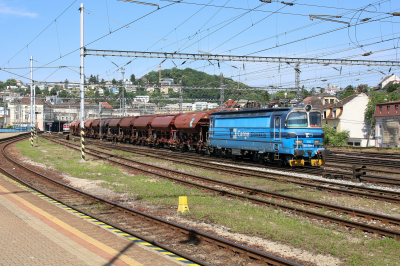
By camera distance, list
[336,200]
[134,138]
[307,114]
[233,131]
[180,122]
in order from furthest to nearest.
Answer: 1. [134,138]
2. [180,122]
3. [233,131]
4. [307,114]
5. [336,200]

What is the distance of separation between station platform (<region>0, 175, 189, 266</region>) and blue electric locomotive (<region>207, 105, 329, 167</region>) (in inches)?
476

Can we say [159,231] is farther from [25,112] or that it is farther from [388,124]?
[25,112]

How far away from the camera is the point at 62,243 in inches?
283

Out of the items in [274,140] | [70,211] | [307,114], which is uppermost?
[307,114]

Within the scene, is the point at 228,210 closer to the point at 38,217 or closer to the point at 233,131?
the point at 38,217

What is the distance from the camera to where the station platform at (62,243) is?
6.32 metres

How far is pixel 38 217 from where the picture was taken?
9305 millimetres

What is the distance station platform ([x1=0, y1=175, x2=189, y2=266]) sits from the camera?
632 centimetres

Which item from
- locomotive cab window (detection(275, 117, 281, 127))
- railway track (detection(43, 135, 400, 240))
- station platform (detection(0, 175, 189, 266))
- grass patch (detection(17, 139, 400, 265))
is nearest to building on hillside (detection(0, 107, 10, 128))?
locomotive cab window (detection(275, 117, 281, 127))

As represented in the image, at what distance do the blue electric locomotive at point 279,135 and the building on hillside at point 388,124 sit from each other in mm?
31977

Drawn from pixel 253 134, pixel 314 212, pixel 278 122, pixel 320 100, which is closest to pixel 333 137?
pixel 320 100

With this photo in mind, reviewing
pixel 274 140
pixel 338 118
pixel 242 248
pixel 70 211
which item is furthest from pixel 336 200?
pixel 338 118

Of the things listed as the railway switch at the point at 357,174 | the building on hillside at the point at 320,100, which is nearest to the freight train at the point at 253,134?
the railway switch at the point at 357,174

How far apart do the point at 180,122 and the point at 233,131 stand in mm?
8598
